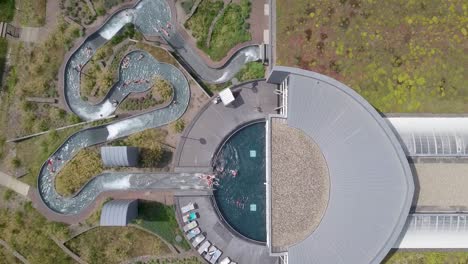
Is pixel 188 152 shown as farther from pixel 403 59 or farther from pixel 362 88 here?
pixel 403 59

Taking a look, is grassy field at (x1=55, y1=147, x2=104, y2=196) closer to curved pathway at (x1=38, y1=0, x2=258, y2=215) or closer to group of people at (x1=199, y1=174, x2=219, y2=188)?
curved pathway at (x1=38, y1=0, x2=258, y2=215)

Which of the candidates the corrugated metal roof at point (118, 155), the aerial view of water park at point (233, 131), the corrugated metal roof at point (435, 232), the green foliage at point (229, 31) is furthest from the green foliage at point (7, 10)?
the corrugated metal roof at point (435, 232)

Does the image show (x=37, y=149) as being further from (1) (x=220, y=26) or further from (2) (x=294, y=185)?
(2) (x=294, y=185)

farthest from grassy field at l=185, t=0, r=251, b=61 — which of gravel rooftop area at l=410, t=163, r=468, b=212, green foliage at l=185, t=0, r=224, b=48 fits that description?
gravel rooftop area at l=410, t=163, r=468, b=212

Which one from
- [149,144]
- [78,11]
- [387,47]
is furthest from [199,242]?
[78,11]

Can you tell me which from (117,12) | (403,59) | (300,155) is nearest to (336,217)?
(300,155)

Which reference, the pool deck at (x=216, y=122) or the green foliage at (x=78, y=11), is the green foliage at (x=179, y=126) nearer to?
the pool deck at (x=216, y=122)
